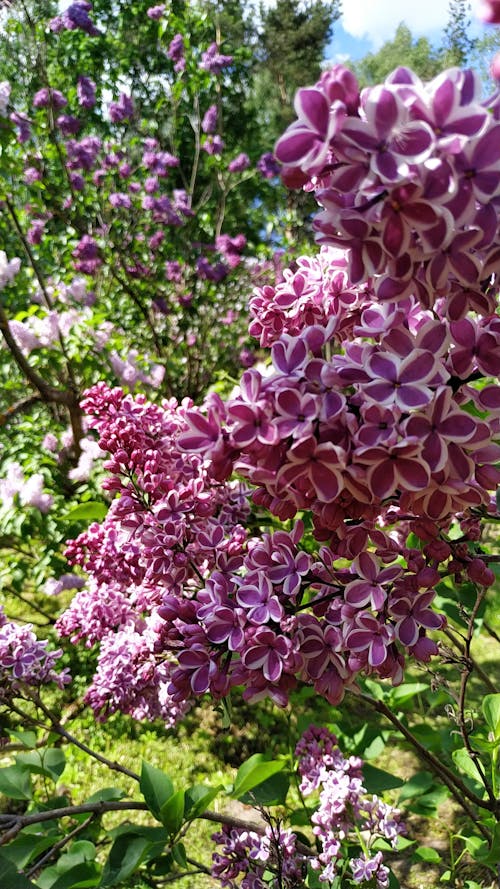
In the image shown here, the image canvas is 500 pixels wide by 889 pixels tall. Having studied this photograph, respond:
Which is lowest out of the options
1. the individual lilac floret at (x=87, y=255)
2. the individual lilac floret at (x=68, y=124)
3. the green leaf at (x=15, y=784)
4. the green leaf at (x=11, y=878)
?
the green leaf at (x=15, y=784)

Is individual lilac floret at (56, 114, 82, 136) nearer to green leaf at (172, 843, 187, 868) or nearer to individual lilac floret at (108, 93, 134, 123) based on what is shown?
individual lilac floret at (108, 93, 134, 123)

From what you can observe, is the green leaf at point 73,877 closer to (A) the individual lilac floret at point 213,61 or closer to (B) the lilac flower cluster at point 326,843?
(B) the lilac flower cluster at point 326,843

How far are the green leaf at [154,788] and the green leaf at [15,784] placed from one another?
28cm

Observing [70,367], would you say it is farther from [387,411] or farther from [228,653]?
[387,411]

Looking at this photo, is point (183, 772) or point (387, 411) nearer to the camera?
point (387, 411)

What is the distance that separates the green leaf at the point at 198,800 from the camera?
931mm

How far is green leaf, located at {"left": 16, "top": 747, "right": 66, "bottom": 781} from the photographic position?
1.20 meters

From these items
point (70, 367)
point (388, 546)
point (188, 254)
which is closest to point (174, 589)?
point (388, 546)

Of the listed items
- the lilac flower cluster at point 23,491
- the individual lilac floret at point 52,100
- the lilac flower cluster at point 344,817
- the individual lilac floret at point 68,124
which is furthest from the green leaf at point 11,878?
the individual lilac floret at point 68,124

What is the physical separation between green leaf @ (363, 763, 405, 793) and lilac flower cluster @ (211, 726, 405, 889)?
8 centimetres

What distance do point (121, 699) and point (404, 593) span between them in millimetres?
840

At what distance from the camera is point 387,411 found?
0.57m

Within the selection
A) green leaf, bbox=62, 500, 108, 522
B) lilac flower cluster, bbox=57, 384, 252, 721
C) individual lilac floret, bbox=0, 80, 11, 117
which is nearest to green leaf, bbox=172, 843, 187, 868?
lilac flower cluster, bbox=57, 384, 252, 721

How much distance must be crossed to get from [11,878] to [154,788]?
254 mm
